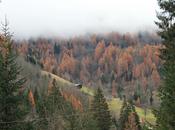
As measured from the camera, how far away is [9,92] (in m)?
33.9

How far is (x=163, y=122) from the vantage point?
2712cm

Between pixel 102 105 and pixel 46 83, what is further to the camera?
pixel 46 83

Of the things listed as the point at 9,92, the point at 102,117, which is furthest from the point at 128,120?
the point at 9,92

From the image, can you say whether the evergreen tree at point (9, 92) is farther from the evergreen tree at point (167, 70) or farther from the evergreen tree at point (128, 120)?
the evergreen tree at point (128, 120)

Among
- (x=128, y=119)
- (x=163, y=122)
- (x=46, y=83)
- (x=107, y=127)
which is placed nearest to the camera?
(x=163, y=122)

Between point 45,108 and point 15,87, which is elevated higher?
point 15,87

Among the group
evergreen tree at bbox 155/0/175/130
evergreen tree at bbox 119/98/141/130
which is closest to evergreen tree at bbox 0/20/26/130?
evergreen tree at bbox 155/0/175/130

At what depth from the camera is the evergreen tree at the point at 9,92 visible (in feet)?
109

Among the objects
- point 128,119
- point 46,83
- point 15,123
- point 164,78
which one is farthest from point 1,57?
point 46,83

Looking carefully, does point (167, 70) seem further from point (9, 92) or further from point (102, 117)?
point (102, 117)

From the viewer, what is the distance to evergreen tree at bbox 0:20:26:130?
3319 centimetres

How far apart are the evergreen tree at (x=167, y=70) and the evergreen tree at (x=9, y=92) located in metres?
10.6

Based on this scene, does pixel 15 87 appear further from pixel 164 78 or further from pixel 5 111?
pixel 164 78

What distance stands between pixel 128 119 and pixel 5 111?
2701 inches
